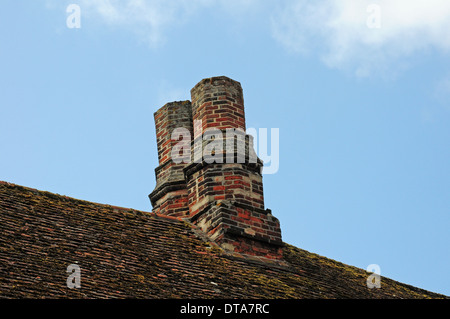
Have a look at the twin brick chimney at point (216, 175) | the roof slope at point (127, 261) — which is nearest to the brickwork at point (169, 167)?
the twin brick chimney at point (216, 175)

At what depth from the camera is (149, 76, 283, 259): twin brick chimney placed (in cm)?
1370

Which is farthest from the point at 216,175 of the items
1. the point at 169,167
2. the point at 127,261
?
the point at 127,261

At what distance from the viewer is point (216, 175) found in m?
14.3

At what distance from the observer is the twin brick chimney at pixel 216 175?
13.7m

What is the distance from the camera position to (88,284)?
10.4 meters

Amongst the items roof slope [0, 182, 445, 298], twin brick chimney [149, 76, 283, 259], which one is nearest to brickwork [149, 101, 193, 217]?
twin brick chimney [149, 76, 283, 259]

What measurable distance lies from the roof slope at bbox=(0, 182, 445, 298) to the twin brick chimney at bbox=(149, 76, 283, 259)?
38cm

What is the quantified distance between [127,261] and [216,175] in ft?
9.83

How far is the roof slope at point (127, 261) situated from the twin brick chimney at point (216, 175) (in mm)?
381

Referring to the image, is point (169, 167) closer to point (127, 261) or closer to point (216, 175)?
point (216, 175)

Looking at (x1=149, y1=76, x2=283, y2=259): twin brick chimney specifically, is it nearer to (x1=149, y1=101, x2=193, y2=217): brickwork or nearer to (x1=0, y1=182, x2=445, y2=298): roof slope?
(x1=149, y1=101, x2=193, y2=217): brickwork

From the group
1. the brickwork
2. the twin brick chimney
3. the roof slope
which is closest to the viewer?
the roof slope

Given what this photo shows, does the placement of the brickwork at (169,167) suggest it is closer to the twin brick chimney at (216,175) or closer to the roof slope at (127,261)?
the twin brick chimney at (216,175)

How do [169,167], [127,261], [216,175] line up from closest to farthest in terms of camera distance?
[127,261] < [216,175] < [169,167]
